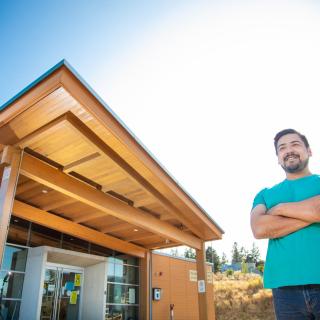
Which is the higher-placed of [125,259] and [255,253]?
[255,253]

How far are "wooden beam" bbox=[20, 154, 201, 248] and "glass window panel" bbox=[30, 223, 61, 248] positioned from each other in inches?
153

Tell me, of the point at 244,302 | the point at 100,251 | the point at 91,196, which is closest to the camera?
the point at 91,196

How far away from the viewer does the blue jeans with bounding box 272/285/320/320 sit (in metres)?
1.30

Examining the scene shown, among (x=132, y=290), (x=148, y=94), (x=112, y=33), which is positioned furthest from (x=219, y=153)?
(x=132, y=290)

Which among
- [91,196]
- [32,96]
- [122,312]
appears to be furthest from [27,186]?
[122,312]

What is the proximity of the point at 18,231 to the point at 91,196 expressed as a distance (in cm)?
403

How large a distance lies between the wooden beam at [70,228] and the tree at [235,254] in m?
59.1

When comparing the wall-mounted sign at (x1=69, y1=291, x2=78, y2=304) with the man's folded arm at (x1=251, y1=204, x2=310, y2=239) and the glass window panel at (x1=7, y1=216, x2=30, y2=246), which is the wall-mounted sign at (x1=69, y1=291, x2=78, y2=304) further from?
the man's folded arm at (x1=251, y1=204, x2=310, y2=239)

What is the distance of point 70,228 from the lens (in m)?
10.1

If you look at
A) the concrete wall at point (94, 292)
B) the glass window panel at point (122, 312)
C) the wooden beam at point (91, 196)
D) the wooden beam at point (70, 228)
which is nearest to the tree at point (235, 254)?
the glass window panel at point (122, 312)

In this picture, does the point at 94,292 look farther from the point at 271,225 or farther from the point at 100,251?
the point at 271,225

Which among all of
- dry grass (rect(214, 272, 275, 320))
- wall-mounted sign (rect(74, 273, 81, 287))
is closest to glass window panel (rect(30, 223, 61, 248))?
wall-mounted sign (rect(74, 273, 81, 287))

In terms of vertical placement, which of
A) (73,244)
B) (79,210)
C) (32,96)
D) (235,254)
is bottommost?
(73,244)

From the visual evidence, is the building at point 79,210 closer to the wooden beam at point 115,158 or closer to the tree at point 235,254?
the wooden beam at point 115,158
